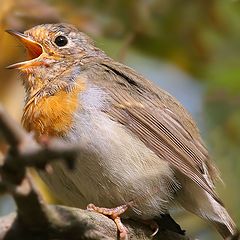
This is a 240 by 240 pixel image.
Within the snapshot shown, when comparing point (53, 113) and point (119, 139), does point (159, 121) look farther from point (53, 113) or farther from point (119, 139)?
point (53, 113)

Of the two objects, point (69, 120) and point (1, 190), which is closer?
point (1, 190)

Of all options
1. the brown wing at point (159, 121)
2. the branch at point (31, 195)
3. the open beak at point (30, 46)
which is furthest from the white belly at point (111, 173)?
the open beak at point (30, 46)

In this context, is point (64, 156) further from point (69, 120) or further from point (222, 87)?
point (222, 87)

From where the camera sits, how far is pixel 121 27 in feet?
20.6

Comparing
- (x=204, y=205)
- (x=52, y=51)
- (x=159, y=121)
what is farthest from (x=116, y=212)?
(x=52, y=51)

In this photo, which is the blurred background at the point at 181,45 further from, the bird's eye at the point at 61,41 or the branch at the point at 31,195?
the branch at the point at 31,195

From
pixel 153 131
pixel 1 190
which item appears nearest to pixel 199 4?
pixel 153 131

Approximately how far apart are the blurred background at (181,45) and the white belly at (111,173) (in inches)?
30.8

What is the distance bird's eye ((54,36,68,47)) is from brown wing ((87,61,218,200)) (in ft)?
1.61

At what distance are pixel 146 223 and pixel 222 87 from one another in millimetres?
2054

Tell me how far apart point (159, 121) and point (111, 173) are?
0.72 metres

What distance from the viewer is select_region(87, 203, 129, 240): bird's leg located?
14.4 ft

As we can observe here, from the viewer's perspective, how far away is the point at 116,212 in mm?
4703

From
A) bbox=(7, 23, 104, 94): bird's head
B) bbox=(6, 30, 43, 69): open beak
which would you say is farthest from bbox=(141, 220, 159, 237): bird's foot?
bbox=(6, 30, 43, 69): open beak
